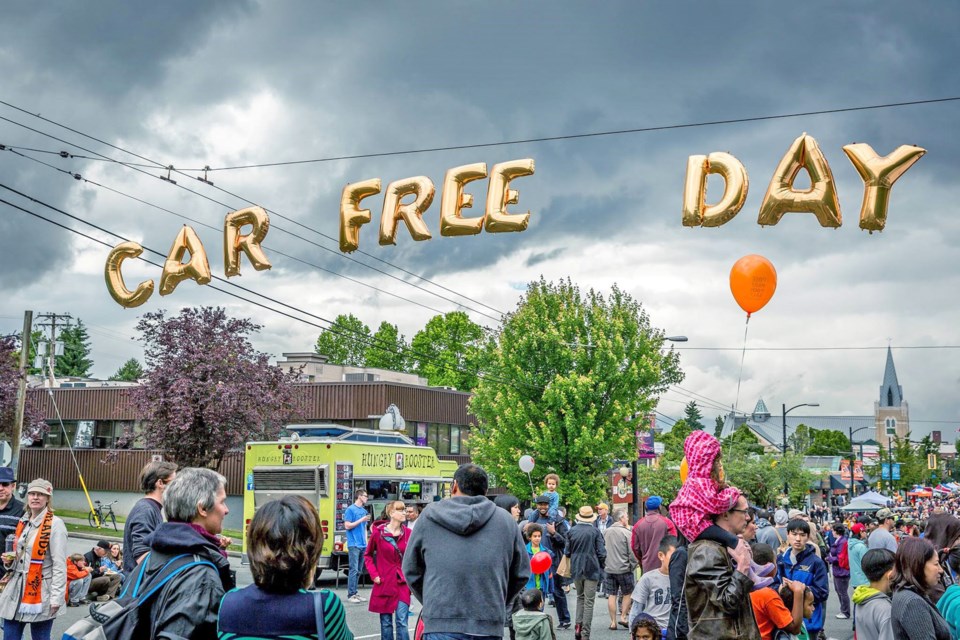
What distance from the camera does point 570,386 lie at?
1411 inches

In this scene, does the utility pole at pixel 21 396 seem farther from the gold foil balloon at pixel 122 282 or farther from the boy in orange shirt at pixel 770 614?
the boy in orange shirt at pixel 770 614

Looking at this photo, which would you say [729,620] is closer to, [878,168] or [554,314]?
[878,168]

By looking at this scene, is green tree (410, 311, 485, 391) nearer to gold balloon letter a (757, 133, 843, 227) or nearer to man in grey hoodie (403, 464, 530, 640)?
gold balloon letter a (757, 133, 843, 227)

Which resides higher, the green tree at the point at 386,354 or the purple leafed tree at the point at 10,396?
the green tree at the point at 386,354

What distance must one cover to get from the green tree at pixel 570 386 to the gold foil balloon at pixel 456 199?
76.1 feet

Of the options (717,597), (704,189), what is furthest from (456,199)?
(717,597)

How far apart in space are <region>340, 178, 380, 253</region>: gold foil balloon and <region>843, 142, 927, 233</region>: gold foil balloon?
645 cm

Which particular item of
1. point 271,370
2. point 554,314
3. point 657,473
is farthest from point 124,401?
point 657,473

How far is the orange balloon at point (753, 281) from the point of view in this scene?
1272cm

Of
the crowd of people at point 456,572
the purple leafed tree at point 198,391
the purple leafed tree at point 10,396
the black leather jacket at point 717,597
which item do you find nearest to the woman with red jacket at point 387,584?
the crowd of people at point 456,572

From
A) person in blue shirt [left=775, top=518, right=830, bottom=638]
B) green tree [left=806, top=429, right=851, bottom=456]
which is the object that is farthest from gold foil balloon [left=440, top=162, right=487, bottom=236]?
green tree [left=806, top=429, right=851, bottom=456]

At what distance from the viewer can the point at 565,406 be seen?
36.1 metres

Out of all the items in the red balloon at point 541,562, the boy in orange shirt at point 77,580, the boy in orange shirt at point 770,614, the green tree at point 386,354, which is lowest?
the boy in orange shirt at point 77,580

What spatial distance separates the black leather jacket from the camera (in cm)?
444
